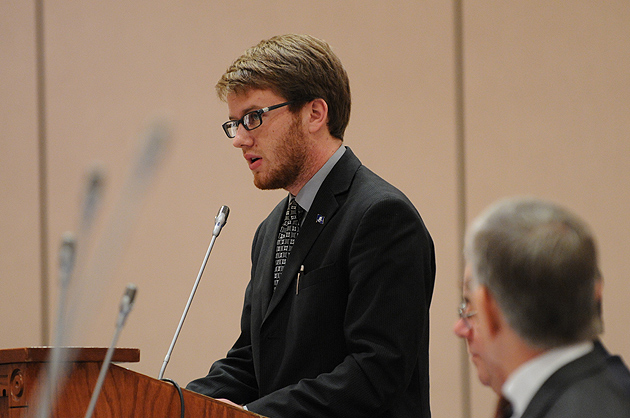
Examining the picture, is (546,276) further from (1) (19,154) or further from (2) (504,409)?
(1) (19,154)

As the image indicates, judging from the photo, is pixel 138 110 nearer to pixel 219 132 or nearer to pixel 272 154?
pixel 219 132

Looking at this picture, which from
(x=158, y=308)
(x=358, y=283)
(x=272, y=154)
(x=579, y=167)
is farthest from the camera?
(x=158, y=308)

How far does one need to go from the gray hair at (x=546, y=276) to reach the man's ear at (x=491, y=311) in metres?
0.01

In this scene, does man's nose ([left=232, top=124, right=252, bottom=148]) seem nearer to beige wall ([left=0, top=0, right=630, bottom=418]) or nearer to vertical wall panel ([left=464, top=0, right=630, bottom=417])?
beige wall ([left=0, top=0, right=630, bottom=418])

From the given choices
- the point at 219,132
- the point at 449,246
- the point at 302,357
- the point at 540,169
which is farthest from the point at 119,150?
the point at 302,357

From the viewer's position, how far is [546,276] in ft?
3.56

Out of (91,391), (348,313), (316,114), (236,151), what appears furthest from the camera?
(236,151)

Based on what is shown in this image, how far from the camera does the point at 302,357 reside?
6.94 ft

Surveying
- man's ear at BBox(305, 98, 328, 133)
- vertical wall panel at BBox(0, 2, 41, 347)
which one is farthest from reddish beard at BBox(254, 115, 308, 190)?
vertical wall panel at BBox(0, 2, 41, 347)

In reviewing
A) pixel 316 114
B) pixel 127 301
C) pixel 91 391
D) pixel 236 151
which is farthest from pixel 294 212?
pixel 236 151

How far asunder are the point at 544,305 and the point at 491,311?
85mm

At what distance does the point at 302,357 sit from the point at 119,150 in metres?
2.73

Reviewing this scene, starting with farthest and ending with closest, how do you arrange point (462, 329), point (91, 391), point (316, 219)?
point (316, 219)
point (91, 391)
point (462, 329)

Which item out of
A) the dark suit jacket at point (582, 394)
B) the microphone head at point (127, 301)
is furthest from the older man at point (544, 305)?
the microphone head at point (127, 301)
